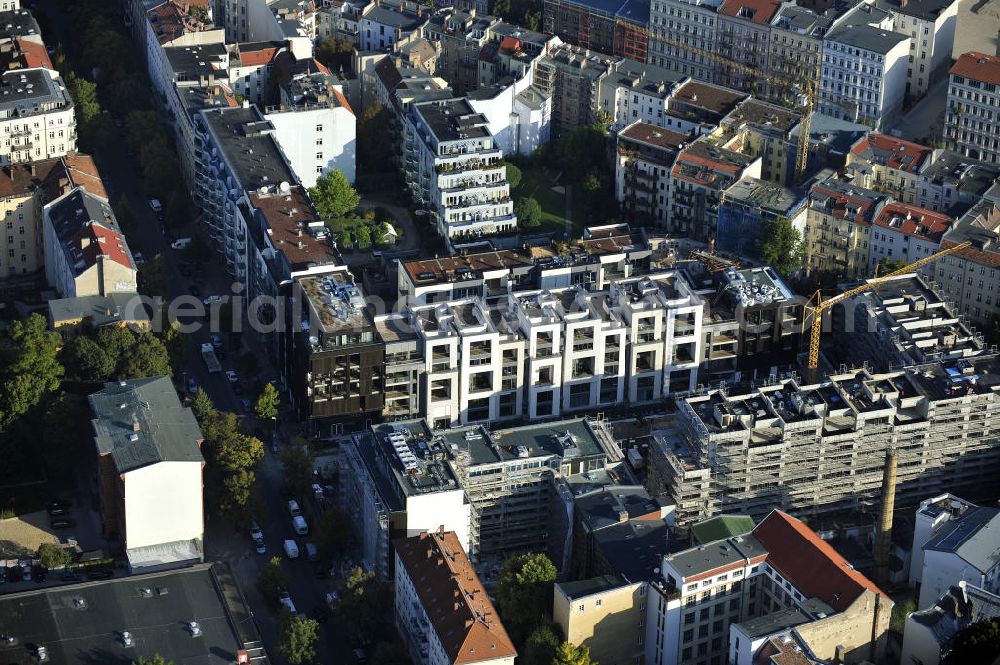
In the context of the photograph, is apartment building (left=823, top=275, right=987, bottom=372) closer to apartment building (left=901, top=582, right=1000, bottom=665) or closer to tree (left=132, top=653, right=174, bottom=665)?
apartment building (left=901, top=582, right=1000, bottom=665)

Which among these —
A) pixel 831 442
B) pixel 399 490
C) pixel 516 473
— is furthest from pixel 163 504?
pixel 831 442

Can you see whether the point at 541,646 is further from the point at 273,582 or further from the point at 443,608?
the point at 273,582

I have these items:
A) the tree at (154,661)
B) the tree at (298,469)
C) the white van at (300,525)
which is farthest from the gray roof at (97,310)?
the tree at (154,661)

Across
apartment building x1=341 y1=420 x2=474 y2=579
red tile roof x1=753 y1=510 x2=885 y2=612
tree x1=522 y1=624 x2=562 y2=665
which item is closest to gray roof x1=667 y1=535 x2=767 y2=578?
red tile roof x1=753 y1=510 x2=885 y2=612

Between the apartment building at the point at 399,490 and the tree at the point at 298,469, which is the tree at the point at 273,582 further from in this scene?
the tree at the point at 298,469

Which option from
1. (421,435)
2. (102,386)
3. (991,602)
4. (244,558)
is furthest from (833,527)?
(102,386)

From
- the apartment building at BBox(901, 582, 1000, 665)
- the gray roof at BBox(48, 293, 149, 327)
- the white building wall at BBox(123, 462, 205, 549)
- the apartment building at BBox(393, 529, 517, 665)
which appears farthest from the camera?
the gray roof at BBox(48, 293, 149, 327)
